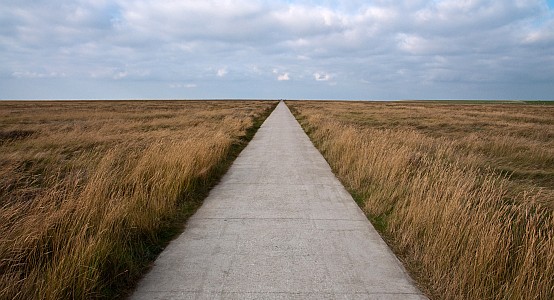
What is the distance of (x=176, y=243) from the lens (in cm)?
443

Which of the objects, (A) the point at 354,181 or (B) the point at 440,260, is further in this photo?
(A) the point at 354,181

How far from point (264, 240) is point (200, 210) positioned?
69.0 inches

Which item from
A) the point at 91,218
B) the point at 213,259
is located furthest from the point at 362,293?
the point at 91,218

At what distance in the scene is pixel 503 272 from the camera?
335 cm

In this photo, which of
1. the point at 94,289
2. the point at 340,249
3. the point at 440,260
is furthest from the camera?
the point at 340,249

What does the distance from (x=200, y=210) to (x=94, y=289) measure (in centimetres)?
271

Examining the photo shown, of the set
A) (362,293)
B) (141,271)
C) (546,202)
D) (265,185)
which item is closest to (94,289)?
(141,271)

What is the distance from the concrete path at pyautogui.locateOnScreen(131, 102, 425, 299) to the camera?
3.30m

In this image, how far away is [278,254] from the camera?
13.3 feet

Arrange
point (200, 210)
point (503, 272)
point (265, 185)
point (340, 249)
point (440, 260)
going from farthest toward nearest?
1. point (265, 185)
2. point (200, 210)
3. point (340, 249)
4. point (440, 260)
5. point (503, 272)

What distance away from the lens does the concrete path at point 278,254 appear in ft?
10.8

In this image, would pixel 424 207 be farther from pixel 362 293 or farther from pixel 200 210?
pixel 200 210

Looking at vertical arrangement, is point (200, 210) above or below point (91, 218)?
below

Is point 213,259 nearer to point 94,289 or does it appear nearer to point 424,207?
point 94,289
